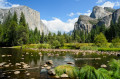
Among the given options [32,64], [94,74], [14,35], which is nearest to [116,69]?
[94,74]

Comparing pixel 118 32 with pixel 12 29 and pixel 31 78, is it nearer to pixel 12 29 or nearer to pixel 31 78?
pixel 12 29

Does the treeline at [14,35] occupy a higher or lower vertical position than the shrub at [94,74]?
higher

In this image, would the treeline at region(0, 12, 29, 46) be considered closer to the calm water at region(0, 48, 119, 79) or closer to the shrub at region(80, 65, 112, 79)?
the calm water at region(0, 48, 119, 79)

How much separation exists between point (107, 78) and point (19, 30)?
2881 inches

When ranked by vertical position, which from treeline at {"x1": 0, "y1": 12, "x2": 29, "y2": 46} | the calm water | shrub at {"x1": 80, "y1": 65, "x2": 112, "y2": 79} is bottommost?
the calm water

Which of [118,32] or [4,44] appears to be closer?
[4,44]

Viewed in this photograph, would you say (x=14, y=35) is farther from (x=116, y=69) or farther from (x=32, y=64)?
(x=116, y=69)

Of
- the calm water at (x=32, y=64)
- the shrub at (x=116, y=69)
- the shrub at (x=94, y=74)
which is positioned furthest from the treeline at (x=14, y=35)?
the shrub at (x=116, y=69)

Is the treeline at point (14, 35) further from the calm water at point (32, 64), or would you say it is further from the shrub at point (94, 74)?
the shrub at point (94, 74)

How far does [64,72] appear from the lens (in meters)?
9.91

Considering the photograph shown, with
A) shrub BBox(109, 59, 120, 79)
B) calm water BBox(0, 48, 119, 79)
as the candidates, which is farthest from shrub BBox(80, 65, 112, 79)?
calm water BBox(0, 48, 119, 79)

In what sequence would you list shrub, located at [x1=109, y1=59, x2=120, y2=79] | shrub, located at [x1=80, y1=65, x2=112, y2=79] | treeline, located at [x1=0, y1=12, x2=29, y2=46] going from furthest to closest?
treeline, located at [x1=0, y1=12, x2=29, y2=46]
shrub, located at [x1=80, y1=65, x2=112, y2=79]
shrub, located at [x1=109, y1=59, x2=120, y2=79]

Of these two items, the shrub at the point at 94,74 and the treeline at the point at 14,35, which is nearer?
the shrub at the point at 94,74

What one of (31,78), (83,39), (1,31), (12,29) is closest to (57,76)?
(31,78)
